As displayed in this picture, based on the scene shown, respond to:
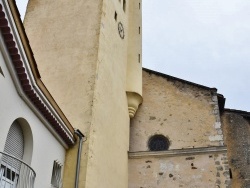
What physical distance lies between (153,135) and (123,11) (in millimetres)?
5355

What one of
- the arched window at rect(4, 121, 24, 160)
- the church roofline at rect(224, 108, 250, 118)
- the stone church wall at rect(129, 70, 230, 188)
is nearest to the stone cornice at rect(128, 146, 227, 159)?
the stone church wall at rect(129, 70, 230, 188)

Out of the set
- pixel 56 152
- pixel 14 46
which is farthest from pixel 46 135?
pixel 14 46

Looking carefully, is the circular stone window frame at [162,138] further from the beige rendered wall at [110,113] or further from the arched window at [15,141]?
the arched window at [15,141]

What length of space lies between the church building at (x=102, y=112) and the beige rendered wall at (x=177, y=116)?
0.04 meters

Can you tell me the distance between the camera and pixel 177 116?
13109mm

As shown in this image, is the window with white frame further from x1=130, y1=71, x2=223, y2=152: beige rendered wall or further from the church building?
x1=130, y1=71, x2=223, y2=152: beige rendered wall

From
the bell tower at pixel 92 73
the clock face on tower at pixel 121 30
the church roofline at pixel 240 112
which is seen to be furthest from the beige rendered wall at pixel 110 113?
the church roofline at pixel 240 112

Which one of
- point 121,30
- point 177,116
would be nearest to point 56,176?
point 177,116

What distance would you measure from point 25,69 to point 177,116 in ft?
25.0

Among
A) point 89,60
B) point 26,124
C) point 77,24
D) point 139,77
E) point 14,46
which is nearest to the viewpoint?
point 14,46

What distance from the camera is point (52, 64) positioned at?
1125 cm

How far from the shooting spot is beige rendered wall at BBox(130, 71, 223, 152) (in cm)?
1245

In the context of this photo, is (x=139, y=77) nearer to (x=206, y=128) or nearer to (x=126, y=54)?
(x=126, y=54)

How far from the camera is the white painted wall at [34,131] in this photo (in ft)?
21.0
